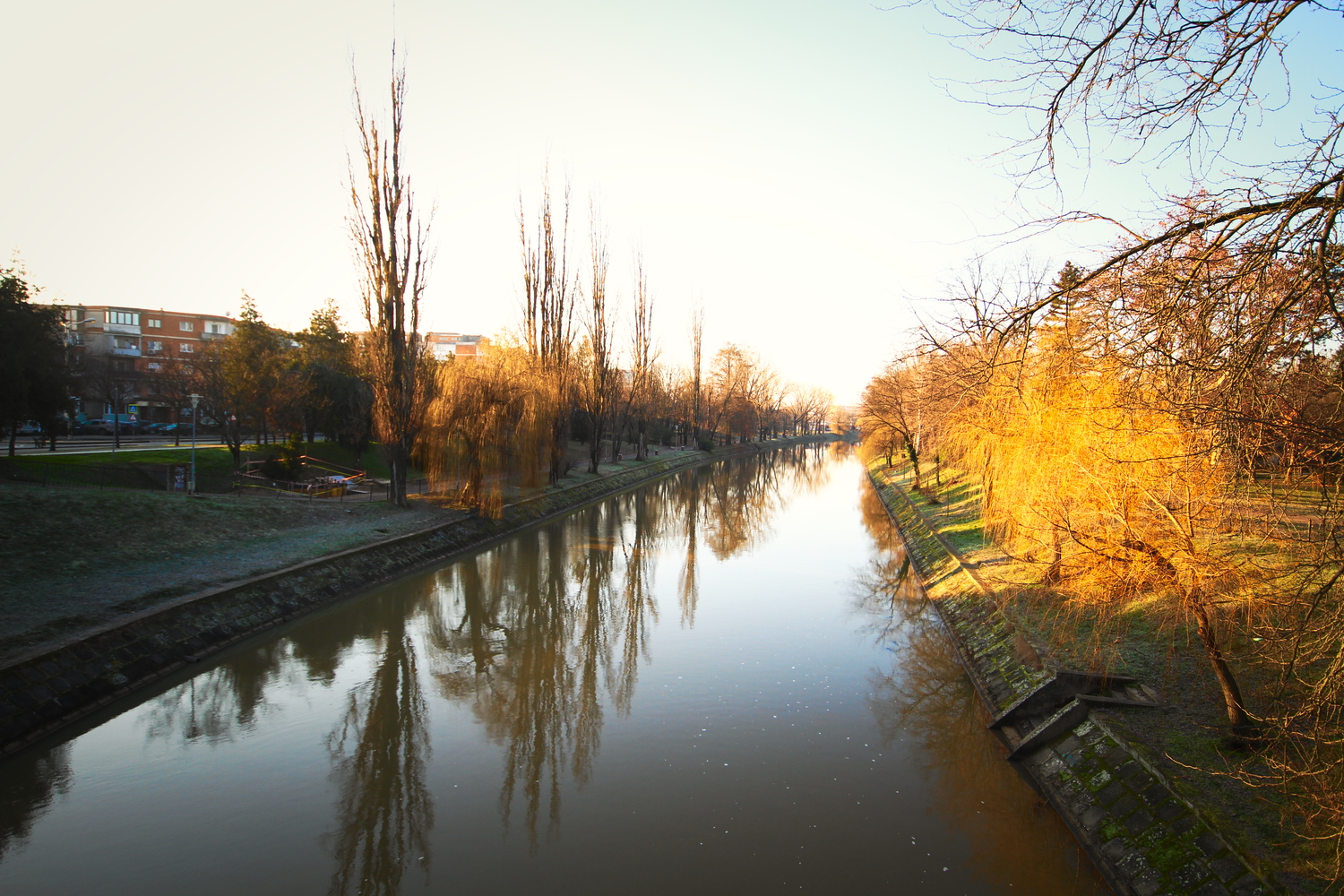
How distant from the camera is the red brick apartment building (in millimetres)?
49000

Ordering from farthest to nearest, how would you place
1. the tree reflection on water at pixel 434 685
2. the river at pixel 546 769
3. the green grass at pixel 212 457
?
the green grass at pixel 212 457 < the tree reflection on water at pixel 434 685 < the river at pixel 546 769

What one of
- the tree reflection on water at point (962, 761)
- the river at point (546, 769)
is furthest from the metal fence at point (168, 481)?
the tree reflection on water at point (962, 761)

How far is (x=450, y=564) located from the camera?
17.1 meters

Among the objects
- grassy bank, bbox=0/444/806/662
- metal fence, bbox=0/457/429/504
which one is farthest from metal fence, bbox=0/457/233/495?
grassy bank, bbox=0/444/806/662

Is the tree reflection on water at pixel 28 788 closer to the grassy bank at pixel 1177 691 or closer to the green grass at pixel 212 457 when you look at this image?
the grassy bank at pixel 1177 691

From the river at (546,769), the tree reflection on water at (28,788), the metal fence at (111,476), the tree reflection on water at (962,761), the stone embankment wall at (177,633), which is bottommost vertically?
the tree reflection on water at (962,761)

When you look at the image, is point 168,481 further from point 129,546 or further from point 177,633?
point 177,633

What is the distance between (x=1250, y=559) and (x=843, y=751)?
172 inches

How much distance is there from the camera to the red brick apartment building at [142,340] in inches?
1929

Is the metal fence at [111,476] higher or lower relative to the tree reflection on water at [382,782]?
higher

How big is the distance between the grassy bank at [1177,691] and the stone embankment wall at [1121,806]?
0.54 ft

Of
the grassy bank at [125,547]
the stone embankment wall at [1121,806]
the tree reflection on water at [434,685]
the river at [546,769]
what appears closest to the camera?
the stone embankment wall at [1121,806]

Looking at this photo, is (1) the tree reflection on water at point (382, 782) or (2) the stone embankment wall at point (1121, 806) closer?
(2) the stone embankment wall at point (1121, 806)

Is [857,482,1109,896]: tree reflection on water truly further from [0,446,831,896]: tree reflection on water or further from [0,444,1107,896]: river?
[0,446,831,896]: tree reflection on water
